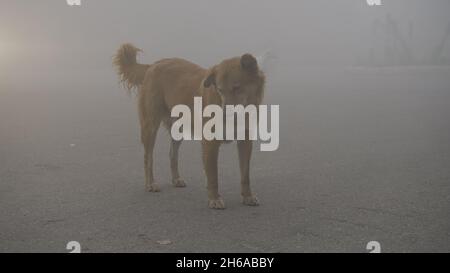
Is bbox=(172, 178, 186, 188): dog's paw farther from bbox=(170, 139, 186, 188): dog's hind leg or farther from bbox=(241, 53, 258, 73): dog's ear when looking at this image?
bbox=(241, 53, 258, 73): dog's ear

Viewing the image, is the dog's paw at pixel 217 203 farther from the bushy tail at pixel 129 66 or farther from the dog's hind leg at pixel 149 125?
the bushy tail at pixel 129 66

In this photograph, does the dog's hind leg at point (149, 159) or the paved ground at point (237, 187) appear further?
the dog's hind leg at point (149, 159)

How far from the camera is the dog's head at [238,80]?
6.02 metres

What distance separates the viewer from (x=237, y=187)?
7.20 m

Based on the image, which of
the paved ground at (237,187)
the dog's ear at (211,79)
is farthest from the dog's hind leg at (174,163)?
the dog's ear at (211,79)

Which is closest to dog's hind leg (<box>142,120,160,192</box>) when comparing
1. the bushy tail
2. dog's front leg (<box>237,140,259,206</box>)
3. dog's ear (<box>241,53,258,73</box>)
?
the bushy tail

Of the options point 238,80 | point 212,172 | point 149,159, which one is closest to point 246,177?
point 212,172

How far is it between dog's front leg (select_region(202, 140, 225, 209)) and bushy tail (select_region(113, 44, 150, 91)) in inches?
64.3

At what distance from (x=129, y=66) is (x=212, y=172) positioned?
6.57ft

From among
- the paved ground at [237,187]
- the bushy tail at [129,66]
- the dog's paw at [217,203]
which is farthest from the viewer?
the bushy tail at [129,66]

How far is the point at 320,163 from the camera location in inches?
332

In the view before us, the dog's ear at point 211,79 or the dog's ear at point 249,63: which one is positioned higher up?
Result: the dog's ear at point 249,63

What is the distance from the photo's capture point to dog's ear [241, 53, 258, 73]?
600cm

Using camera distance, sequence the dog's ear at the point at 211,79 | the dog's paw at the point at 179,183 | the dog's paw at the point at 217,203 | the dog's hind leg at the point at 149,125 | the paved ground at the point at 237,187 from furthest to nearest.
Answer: the dog's paw at the point at 179,183
the dog's hind leg at the point at 149,125
the dog's paw at the point at 217,203
the dog's ear at the point at 211,79
the paved ground at the point at 237,187
